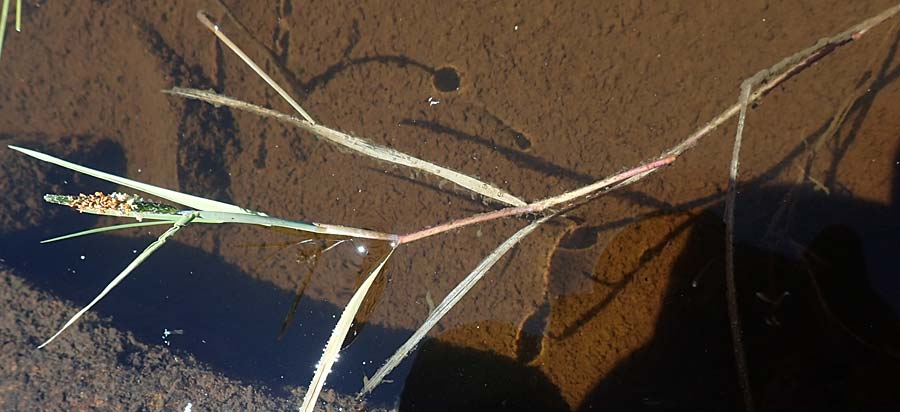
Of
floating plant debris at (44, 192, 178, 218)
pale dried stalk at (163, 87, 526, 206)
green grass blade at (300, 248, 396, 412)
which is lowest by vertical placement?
green grass blade at (300, 248, 396, 412)

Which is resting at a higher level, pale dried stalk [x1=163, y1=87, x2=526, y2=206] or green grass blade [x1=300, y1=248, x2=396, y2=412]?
pale dried stalk [x1=163, y1=87, x2=526, y2=206]

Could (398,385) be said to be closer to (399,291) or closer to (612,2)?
(399,291)

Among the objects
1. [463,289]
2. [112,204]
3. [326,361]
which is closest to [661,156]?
[463,289]

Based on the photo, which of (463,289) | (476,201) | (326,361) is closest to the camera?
(326,361)

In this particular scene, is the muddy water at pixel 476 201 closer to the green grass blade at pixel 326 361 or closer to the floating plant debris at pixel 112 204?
the green grass blade at pixel 326 361

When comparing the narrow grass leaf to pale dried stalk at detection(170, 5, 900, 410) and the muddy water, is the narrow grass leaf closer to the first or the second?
pale dried stalk at detection(170, 5, 900, 410)

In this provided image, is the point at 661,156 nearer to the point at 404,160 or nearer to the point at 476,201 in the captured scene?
the point at 476,201

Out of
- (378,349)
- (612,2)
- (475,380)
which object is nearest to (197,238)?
(378,349)

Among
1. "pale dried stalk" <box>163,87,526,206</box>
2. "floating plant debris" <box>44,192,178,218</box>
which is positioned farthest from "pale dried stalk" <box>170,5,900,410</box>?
"floating plant debris" <box>44,192,178,218</box>

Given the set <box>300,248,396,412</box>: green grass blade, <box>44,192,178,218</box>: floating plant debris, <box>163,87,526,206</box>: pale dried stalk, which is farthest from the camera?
<box>163,87,526,206</box>: pale dried stalk
